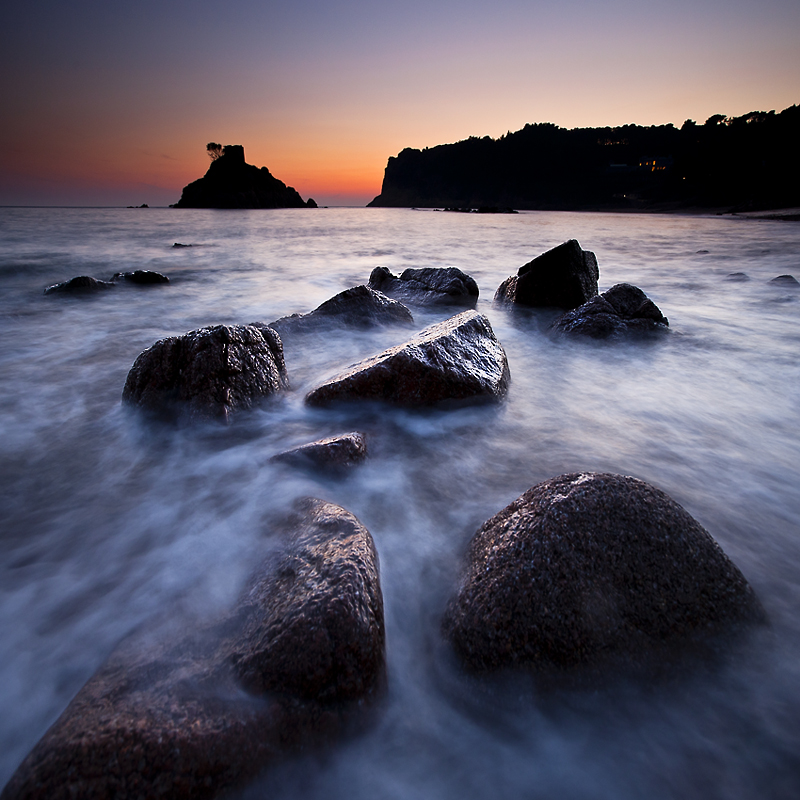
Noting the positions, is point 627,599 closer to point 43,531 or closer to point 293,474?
point 293,474

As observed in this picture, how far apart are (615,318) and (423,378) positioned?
312 cm

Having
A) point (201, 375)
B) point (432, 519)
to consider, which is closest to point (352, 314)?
point (201, 375)

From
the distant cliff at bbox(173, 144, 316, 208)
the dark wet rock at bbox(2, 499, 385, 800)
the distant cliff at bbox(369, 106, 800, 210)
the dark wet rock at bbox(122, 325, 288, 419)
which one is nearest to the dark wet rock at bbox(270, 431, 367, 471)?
the dark wet rock at bbox(122, 325, 288, 419)

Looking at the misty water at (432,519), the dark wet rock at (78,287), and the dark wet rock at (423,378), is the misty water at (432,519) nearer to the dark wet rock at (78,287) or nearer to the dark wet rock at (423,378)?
the dark wet rock at (423,378)

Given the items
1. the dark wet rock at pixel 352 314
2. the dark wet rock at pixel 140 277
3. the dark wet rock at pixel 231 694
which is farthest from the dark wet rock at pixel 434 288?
the dark wet rock at pixel 231 694

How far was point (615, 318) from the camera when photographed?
505 centimetres

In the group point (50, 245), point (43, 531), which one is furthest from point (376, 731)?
point (50, 245)

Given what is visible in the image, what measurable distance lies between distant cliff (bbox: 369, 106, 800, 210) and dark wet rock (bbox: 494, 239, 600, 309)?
49.5 meters

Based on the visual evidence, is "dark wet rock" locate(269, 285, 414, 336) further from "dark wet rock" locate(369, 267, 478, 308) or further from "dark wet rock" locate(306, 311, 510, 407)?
"dark wet rock" locate(306, 311, 510, 407)

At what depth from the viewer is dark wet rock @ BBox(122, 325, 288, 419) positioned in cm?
291

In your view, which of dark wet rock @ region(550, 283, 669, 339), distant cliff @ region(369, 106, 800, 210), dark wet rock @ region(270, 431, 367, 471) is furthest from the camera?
distant cliff @ region(369, 106, 800, 210)

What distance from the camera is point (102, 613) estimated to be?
172 cm

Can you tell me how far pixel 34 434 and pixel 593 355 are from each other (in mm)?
4758

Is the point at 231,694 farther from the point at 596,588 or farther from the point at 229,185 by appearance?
the point at 229,185
